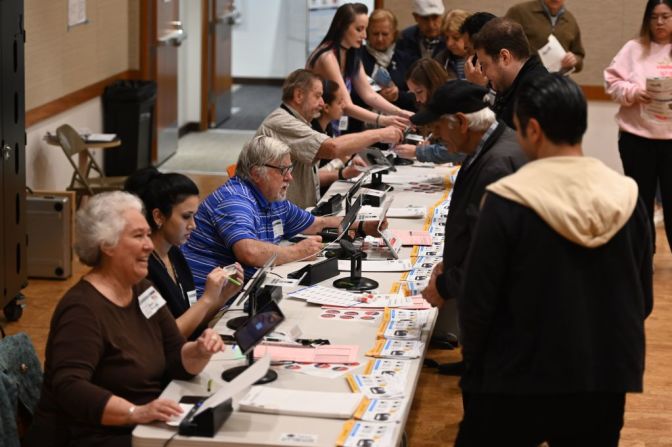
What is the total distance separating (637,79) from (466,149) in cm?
391

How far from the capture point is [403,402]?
3.24 m

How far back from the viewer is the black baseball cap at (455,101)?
363cm

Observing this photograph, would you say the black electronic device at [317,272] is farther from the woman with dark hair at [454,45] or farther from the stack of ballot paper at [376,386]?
the woman with dark hair at [454,45]

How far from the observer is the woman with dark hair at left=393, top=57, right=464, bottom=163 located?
660 centimetres

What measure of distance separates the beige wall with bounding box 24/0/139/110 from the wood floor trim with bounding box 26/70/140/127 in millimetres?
38

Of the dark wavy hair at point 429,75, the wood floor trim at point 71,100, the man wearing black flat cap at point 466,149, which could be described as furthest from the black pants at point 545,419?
the wood floor trim at point 71,100

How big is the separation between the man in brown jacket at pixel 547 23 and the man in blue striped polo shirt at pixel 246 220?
440 cm

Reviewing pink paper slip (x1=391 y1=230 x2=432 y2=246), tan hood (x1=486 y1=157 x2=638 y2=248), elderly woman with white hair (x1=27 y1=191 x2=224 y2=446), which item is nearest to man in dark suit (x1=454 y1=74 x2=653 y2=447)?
tan hood (x1=486 y1=157 x2=638 y2=248)

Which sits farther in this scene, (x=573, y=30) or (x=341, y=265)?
(x=573, y=30)

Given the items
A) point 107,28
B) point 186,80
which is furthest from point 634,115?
point 186,80

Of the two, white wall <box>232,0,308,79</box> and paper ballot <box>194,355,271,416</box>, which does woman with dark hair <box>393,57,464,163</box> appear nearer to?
paper ballot <box>194,355,271,416</box>

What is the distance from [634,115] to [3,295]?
4145 mm

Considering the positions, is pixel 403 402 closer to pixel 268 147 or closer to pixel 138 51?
pixel 268 147

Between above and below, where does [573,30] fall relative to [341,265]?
above
